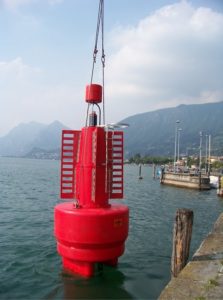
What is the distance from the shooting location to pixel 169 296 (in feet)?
20.9

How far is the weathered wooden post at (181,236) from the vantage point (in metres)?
8.24

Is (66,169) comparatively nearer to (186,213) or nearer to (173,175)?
(186,213)

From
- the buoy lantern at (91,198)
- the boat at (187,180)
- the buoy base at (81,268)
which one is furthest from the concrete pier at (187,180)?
the buoy base at (81,268)

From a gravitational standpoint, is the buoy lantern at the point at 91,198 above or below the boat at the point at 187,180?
above

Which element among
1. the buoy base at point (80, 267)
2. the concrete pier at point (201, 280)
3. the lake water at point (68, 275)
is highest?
the concrete pier at point (201, 280)

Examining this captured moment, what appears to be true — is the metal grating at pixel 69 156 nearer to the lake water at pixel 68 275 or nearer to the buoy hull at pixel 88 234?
the buoy hull at pixel 88 234

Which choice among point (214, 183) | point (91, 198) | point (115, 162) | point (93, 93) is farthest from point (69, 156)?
point (214, 183)

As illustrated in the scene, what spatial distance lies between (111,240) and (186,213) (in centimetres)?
177

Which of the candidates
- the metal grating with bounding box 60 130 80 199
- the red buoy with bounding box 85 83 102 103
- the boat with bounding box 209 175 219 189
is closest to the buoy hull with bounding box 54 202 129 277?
the metal grating with bounding box 60 130 80 199

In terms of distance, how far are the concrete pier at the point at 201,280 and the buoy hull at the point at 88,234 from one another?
5.51ft

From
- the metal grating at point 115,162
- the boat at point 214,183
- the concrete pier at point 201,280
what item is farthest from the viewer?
the boat at point 214,183

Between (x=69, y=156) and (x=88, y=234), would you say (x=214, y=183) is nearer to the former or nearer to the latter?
(x=69, y=156)

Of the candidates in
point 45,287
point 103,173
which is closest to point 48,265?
point 45,287

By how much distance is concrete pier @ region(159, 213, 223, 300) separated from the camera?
6379mm
